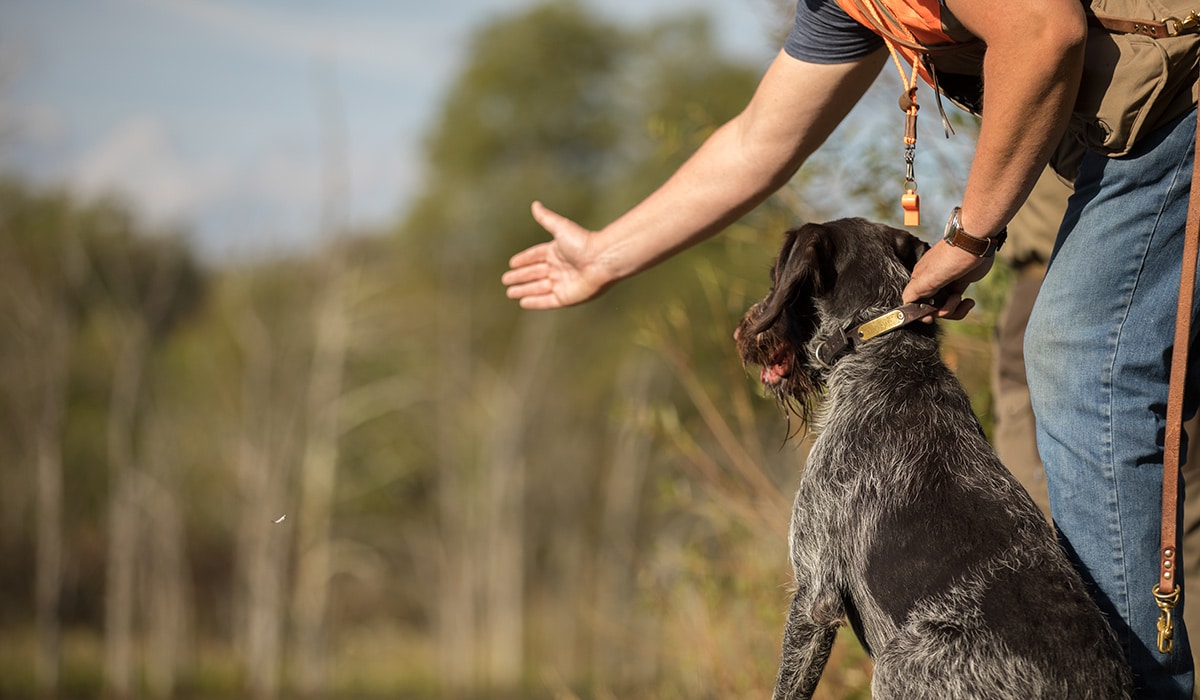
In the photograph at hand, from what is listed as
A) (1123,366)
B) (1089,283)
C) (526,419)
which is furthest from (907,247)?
(526,419)

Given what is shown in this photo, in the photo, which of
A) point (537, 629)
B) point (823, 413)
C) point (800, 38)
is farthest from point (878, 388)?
point (537, 629)

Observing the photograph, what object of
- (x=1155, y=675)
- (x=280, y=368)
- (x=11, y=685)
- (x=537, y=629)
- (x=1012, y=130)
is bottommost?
(x=537, y=629)

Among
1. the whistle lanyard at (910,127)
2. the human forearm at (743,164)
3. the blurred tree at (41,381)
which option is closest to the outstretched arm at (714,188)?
the human forearm at (743,164)

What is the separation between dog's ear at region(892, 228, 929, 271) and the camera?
3119mm

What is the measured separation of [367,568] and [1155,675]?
24.0 metres

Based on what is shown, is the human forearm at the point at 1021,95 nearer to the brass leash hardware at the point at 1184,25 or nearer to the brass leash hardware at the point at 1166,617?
the brass leash hardware at the point at 1184,25

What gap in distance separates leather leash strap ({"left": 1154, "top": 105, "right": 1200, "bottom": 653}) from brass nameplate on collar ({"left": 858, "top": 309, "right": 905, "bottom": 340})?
644mm

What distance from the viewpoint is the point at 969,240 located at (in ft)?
8.43

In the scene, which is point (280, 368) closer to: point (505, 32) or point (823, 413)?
point (505, 32)

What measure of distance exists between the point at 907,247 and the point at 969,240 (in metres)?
0.57

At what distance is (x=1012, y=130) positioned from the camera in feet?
7.82

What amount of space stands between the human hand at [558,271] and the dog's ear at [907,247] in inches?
38.3

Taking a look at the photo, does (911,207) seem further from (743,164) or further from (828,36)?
(743,164)

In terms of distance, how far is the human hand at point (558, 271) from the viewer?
3.72 meters
